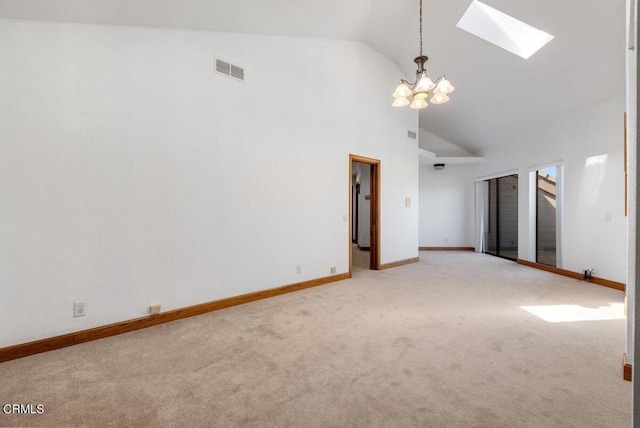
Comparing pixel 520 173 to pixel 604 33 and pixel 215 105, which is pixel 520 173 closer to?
pixel 604 33

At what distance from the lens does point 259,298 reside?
12.5ft

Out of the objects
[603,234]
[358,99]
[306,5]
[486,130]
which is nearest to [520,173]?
[486,130]

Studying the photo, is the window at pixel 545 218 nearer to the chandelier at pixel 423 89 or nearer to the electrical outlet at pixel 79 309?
the chandelier at pixel 423 89

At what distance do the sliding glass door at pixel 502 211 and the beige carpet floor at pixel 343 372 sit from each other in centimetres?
551

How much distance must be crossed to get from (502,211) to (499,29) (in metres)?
5.87

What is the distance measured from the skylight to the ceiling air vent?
3458mm

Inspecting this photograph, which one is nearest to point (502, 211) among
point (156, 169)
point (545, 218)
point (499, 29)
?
point (545, 218)

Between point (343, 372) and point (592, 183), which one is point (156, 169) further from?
point (592, 183)

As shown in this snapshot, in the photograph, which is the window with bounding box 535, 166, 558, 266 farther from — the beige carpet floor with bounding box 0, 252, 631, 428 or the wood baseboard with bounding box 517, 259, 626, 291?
the beige carpet floor with bounding box 0, 252, 631, 428

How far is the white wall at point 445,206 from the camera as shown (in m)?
9.10

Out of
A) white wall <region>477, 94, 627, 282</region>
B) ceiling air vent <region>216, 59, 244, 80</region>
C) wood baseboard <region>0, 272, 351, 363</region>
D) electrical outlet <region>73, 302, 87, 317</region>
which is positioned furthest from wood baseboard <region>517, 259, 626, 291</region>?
electrical outlet <region>73, 302, 87, 317</region>

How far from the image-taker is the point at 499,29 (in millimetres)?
4426

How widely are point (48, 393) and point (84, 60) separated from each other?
2.67 metres

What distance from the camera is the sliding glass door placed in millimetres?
8633
